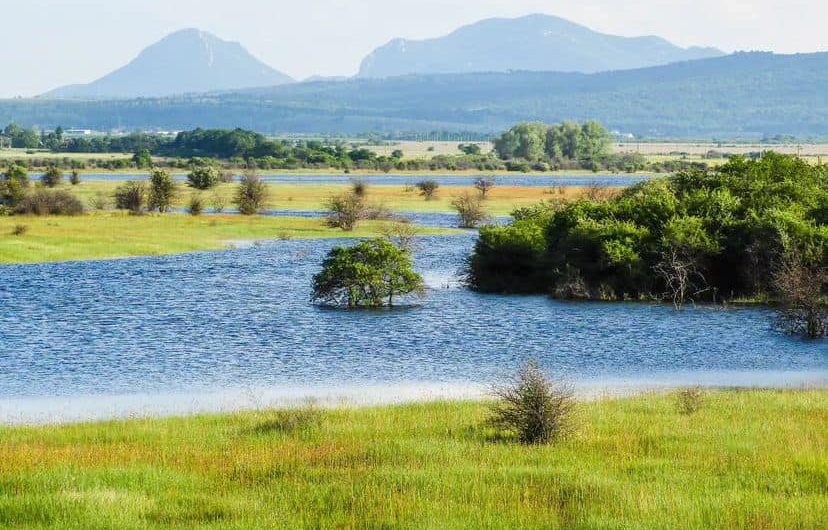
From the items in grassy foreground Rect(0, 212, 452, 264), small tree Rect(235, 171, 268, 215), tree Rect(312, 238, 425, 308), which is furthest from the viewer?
small tree Rect(235, 171, 268, 215)

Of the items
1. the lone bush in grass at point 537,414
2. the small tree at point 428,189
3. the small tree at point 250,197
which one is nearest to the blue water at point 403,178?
the small tree at point 428,189

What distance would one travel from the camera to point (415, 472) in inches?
720

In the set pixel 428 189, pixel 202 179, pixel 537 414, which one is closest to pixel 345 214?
pixel 428 189

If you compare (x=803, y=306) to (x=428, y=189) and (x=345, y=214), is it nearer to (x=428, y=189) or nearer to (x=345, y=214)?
(x=345, y=214)

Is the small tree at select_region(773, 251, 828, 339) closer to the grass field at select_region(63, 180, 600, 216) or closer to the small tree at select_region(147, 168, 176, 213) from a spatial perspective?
the grass field at select_region(63, 180, 600, 216)

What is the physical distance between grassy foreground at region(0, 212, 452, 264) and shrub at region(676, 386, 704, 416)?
1875 inches

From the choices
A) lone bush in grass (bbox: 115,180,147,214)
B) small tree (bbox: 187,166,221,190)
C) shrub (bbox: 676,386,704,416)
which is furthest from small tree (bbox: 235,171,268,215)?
shrub (bbox: 676,386,704,416)

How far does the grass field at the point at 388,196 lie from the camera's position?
365 feet

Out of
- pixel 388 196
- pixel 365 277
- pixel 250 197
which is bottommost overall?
pixel 388 196

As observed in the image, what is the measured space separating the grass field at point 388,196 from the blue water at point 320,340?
50.2 meters

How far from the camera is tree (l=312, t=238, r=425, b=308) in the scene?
4841 centimetres

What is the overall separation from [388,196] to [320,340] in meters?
86.1

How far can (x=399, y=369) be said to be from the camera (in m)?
34.3

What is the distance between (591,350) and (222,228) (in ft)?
171
